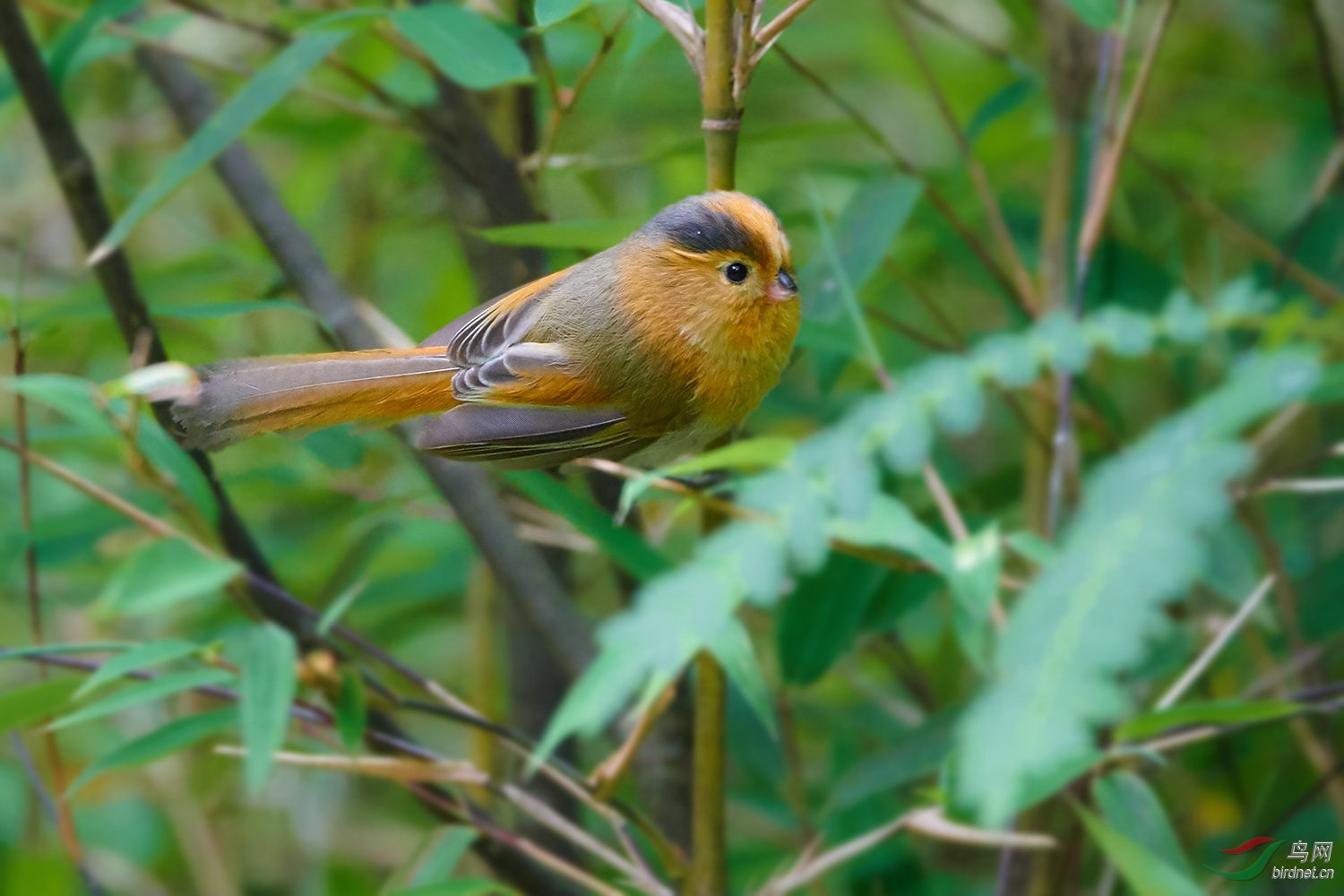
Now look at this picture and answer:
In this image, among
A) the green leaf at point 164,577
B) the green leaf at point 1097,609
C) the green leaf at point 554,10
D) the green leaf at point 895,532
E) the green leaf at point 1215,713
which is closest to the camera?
the green leaf at point 1097,609

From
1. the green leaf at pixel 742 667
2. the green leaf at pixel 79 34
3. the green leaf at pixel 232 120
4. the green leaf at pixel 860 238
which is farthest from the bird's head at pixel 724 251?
the green leaf at pixel 79 34

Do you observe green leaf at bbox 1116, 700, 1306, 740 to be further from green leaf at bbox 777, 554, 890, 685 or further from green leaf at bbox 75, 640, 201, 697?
green leaf at bbox 75, 640, 201, 697

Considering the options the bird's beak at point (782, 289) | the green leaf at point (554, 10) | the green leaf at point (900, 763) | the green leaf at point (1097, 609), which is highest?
the green leaf at point (554, 10)

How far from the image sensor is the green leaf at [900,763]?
1284mm

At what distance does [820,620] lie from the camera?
127 cm

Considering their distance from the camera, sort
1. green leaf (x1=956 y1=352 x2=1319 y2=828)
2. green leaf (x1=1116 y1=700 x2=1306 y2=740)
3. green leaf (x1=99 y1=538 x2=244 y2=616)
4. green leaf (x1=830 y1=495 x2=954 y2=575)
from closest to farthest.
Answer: green leaf (x1=956 y1=352 x2=1319 y2=828)
green leaf (x1=830 y1=495 x2=954 y2=575)
green leaf (x1=1116 y1=700 x2=1306 y2=740)
green leaf (x1=99 y1=538 x2=244 y2=616)

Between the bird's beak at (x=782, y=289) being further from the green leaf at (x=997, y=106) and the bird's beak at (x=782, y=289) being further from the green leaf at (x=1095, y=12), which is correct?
the green leaf at (x=997, y=106)

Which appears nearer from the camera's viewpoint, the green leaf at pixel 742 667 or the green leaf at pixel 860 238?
the green leaf at pixel 742 667

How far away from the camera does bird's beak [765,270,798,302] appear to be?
3.22 ft

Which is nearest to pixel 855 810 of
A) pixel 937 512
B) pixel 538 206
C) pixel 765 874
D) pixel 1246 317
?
pixel 765 874

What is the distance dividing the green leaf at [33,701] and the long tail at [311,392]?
37 centimetres

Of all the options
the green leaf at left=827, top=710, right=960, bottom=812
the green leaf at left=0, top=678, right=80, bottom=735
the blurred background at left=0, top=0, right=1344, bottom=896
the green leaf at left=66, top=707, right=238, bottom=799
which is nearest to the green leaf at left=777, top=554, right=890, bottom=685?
the blurred background at left=0, top=0, right=1344, bottom=896

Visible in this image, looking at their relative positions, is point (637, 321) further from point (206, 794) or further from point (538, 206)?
point (206, 794)

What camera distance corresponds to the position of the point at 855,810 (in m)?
1.44
